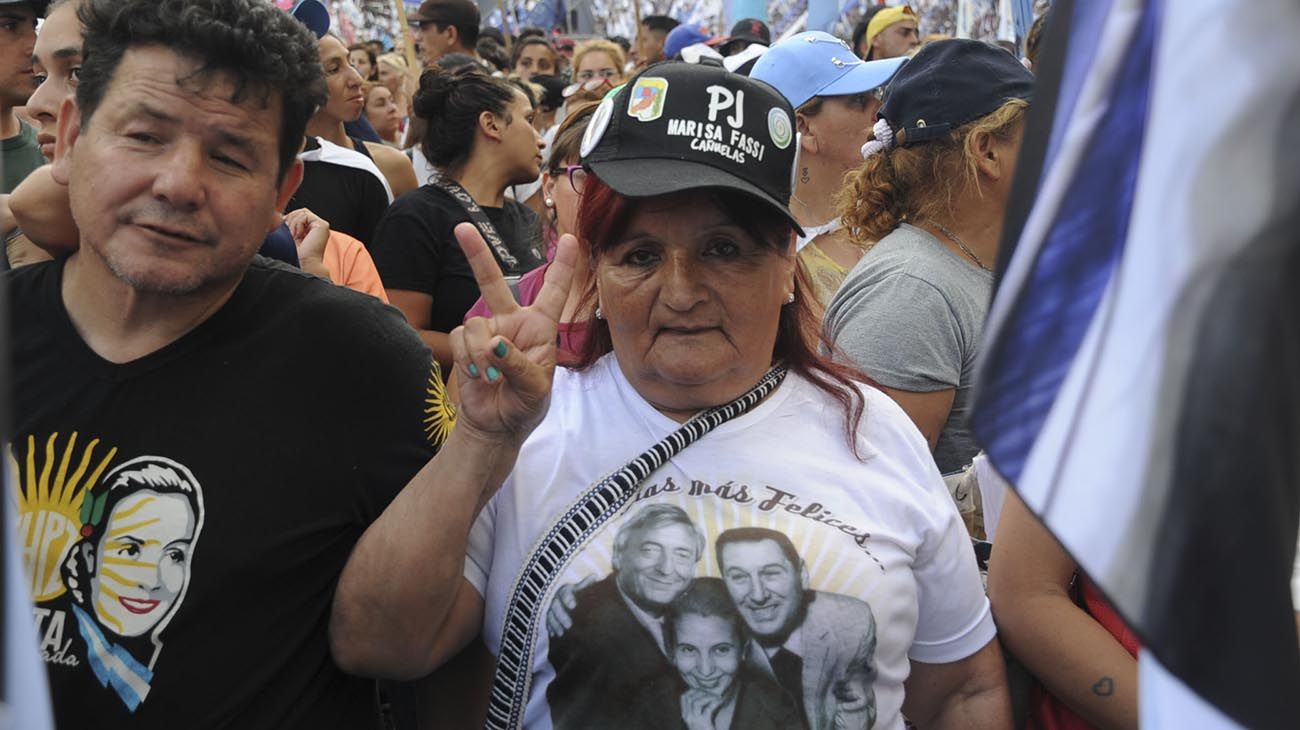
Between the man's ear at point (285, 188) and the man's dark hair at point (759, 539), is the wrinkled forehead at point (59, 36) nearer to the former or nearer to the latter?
the man's ear at point (285, 188)

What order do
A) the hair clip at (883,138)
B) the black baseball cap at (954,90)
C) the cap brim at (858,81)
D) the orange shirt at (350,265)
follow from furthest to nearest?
the cap brim at (858,81) → the orange shirt at (350,265) → the hair clip at (883,138) → the black baseball cap at (954,90)

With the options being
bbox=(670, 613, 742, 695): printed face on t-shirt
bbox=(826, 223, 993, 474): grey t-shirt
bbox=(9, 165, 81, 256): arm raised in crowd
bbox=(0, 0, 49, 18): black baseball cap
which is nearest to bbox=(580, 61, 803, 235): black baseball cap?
bbox=(670, 613, 742, 695): printed face on t-shirt

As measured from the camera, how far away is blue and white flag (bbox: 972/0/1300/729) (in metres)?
1.04

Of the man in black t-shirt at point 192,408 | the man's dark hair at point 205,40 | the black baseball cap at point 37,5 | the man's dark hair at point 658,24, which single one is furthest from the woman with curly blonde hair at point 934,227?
the man's dark hair at point 658,24

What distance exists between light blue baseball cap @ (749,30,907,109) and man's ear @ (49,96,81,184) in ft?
8.92

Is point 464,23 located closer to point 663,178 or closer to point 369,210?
point 369,210

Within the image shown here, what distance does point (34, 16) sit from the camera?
4211mm

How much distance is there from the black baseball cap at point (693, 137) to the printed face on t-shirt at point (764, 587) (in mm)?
542

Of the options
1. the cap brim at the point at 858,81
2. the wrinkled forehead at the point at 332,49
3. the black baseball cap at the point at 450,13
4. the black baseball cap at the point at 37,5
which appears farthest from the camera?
the black baseball cap at the point at 450,13

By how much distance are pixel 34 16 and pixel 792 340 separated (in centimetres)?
299

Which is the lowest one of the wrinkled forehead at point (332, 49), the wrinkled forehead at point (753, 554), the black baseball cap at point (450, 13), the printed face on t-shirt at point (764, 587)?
the black baseball cap at point (450, 13)

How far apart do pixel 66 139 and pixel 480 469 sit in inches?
36.7

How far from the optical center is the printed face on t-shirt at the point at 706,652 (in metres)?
1.99

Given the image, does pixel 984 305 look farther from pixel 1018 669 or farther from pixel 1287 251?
pixel 1287 251
